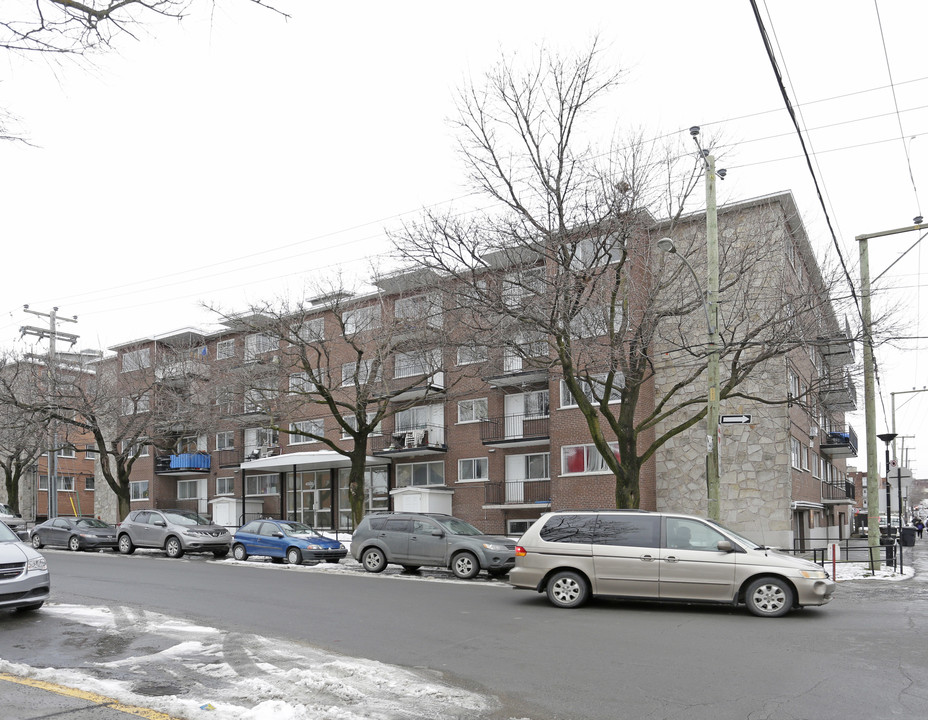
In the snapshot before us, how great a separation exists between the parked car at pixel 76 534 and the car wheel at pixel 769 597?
22965mm

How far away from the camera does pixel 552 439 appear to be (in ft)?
102

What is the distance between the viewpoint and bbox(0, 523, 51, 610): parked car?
10.7m

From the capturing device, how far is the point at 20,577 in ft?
35.5

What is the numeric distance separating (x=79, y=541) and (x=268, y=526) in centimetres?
881

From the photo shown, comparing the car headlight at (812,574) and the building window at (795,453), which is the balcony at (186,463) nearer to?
the building window at (795,453)

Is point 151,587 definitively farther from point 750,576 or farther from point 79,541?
point 79,541

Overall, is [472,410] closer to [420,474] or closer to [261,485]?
[420,474]

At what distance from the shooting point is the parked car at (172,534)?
2489 centimetres

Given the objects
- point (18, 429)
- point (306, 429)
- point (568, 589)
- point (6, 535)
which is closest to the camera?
point (6, 535)

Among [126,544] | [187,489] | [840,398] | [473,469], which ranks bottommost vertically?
[126,544]

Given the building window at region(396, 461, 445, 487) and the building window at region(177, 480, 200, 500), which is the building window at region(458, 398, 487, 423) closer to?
the building window at region(396, 461, 445, 487)

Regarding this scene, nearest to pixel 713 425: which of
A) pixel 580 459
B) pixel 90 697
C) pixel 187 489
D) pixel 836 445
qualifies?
pixel 90 697

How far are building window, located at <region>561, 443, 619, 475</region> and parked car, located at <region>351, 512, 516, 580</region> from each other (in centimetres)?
1126

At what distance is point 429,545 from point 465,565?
1.06m
